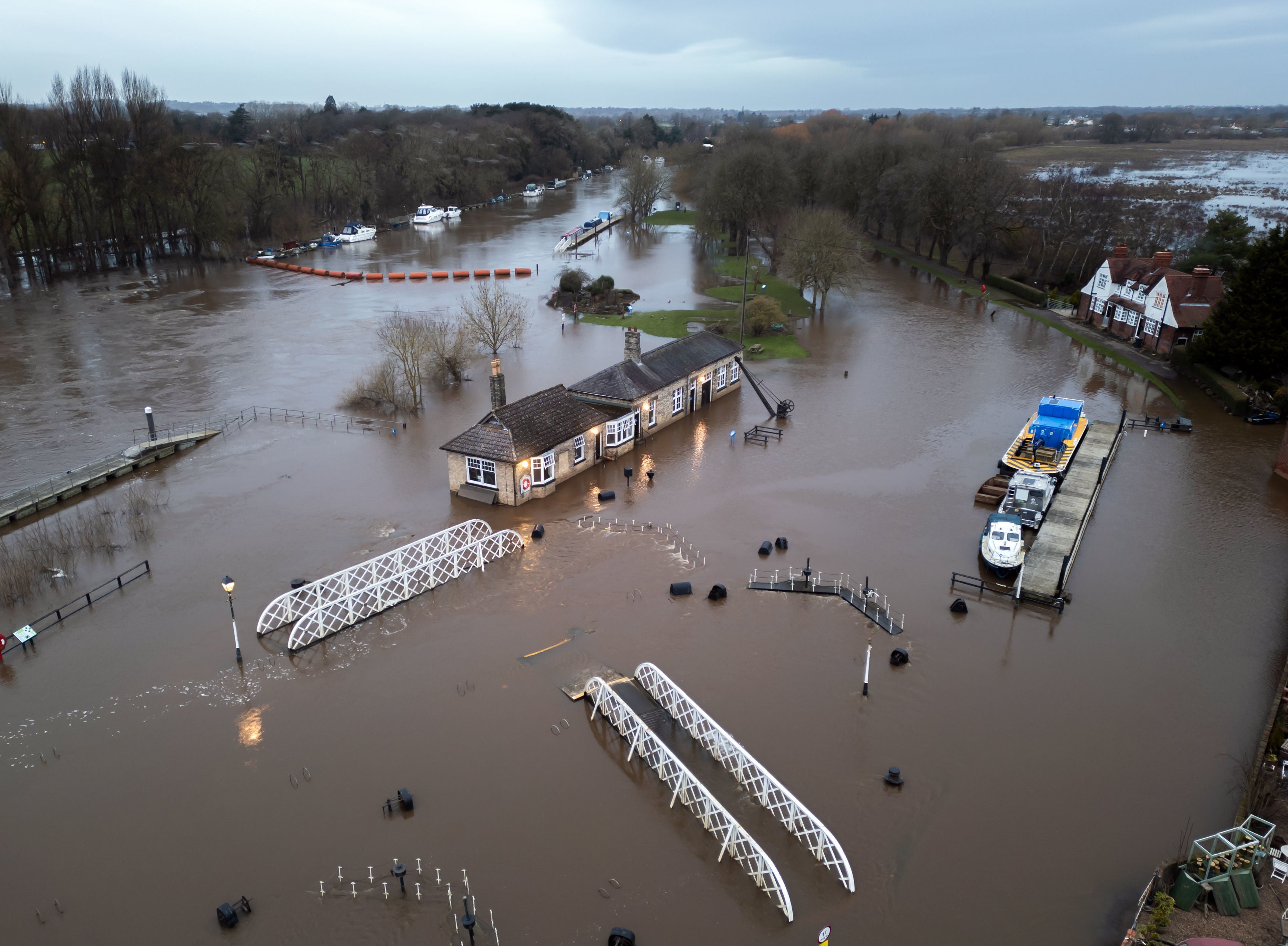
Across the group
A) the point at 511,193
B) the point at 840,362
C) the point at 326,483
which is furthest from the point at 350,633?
the point at 511,193

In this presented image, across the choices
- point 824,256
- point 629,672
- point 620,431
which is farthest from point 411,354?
point 824,256

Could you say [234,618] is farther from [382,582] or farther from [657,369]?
[657,369]

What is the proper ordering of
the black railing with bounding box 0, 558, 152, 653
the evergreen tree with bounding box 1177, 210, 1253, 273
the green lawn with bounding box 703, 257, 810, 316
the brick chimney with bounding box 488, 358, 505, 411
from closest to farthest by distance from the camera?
the black railing with bounding box 0, 558, 152, 653
the brick chimney with bounding box 488, 358, 505, 411
the evergreen tree with bounding box 1177, 210, 1253, 273
the green lawn with bounding box 703, 257, 810, 316

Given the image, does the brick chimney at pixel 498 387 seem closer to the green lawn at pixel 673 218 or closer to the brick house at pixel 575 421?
the brick house at pixel 575 421

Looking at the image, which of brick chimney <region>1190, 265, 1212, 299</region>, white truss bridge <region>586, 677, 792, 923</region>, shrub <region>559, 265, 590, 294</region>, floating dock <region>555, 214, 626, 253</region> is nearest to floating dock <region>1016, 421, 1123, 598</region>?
white truss bridge <region>586, 677, 792, 923</region>

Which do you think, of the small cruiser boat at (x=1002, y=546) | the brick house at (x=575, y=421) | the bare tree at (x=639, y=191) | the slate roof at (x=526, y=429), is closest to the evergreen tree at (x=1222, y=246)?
the brick house at (x=575, y=421)

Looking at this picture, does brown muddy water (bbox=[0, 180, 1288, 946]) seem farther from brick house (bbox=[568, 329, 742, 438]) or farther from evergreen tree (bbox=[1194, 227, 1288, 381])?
evergreen tree (bbox=[1194, 227, 1288, 381])
